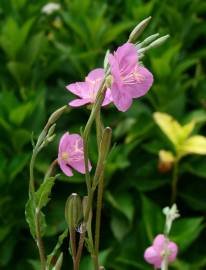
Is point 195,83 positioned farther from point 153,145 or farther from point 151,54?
point 153,145

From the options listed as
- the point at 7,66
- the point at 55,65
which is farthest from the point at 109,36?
the point at 7,66

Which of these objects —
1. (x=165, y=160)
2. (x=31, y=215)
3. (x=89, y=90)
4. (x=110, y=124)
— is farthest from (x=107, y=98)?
(x=110, y=124)

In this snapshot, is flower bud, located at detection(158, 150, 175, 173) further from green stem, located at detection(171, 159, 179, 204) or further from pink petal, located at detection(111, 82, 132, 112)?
pink petal, located at detection(111, 82, 132, 112)

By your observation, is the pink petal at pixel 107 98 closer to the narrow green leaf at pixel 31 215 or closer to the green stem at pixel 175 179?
the narrow green leaf at pixel 31 215

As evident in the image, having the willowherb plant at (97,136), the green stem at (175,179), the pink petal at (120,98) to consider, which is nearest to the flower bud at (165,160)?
the green stem at (175,179)

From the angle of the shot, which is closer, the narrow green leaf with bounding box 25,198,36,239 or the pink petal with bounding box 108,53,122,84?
the pink petal with bounding box 108,53,122,84

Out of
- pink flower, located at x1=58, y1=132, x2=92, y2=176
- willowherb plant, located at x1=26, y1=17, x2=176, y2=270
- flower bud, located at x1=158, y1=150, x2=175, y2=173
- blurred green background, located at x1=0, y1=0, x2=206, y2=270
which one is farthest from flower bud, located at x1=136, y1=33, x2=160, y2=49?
flower bud, located at x1=158, y1=150, x2=175, y2=173
